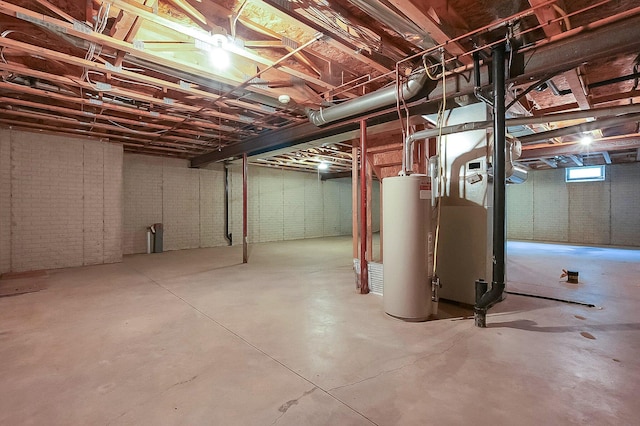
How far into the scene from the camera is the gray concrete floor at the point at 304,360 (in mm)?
1652

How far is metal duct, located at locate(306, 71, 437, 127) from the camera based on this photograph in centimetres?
293

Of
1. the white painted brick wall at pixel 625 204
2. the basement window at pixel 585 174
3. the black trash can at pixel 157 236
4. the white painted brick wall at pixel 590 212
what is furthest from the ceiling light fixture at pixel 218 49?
the white painted brick wall at pixel 625 204

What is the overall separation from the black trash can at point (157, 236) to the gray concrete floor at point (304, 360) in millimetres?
3681

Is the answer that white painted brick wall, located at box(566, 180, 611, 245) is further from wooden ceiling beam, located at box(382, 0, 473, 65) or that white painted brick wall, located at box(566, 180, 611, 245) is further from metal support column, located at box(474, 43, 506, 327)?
wooden ceiling beam, located at box(382, 0, 473, 65)

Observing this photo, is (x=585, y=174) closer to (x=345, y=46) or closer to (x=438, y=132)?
(x=438, y=132)

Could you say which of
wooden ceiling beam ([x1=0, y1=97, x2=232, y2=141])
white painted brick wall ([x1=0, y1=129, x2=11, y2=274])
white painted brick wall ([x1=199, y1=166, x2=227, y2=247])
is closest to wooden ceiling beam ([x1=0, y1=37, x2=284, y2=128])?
wooden ceiling beam ([x1=0, y1=97, x2=232, y2=141])

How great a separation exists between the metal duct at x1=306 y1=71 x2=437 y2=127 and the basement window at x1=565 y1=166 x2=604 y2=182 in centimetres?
918

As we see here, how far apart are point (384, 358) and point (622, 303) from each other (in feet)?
10.4

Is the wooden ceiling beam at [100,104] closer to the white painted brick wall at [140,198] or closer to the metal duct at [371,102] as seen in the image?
the metal duct at [371,102]

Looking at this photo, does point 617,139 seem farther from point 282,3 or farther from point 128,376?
point 128,376

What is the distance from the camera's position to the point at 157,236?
7684 millimetres

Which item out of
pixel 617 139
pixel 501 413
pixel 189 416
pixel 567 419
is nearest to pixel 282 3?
pixel 189 416

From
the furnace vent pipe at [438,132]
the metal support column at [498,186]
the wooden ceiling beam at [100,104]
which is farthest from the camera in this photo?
the wooden ceiling beam at [100,104]

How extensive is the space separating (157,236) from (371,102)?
6588 millimetres
